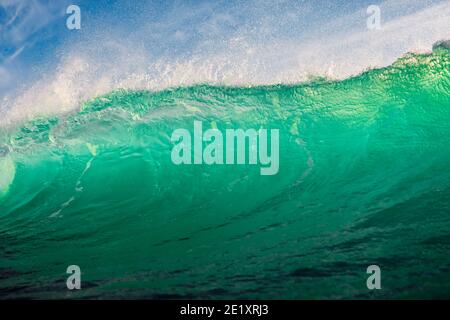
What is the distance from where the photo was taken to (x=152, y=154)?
7.30m

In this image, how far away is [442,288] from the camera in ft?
10.8

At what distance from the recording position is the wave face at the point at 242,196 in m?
3.86

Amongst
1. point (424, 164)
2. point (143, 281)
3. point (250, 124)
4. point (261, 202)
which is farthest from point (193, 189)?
point (424, 164)

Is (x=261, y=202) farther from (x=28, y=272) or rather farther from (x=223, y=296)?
(x=28, y=272)

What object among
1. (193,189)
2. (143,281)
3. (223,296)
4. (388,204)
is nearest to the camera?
(223,296)

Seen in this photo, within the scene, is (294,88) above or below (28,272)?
above

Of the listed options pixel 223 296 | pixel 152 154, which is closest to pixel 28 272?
pixel 223 296

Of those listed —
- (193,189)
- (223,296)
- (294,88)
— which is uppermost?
(294,88)

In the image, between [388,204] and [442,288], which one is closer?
[442,288]

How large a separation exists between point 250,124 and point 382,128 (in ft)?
7.66

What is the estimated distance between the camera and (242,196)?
20.4 ft

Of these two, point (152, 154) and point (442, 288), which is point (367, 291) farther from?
point (152, 154)

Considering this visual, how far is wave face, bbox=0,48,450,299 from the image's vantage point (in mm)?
3863

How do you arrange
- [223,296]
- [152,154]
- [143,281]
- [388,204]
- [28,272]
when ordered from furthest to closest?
[152,154]
[388,204]
[28,272]
[143,281]
[223,296]
